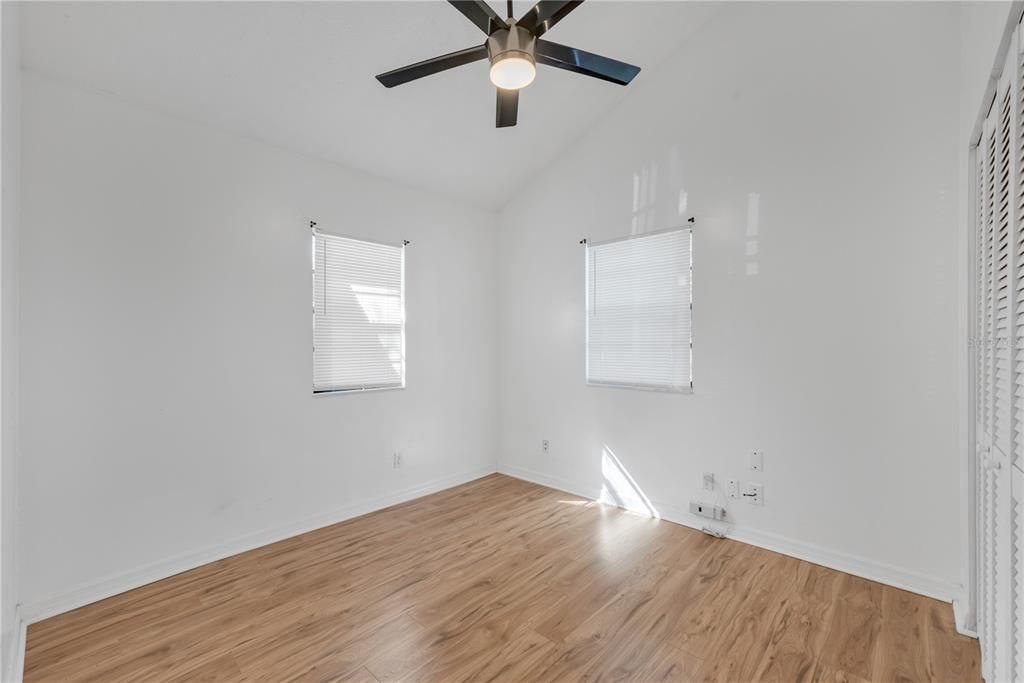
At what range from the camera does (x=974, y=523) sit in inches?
83.1

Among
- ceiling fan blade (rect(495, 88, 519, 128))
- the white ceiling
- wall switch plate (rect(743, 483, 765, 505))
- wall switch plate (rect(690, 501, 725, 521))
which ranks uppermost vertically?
the white ceiling

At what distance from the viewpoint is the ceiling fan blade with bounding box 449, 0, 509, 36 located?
175 centimetres

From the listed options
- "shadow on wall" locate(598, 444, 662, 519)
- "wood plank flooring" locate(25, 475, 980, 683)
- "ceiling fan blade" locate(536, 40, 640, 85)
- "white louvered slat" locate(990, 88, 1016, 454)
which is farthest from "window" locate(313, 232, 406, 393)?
"white louvered slat" locate(990, 88, 1016, 454)

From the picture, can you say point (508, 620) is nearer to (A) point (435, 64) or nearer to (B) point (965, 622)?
(B) point (965, 622)

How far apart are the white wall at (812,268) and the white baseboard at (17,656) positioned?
3.41 metres

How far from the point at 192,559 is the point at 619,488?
2.99 metres

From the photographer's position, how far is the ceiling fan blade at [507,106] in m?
2.14

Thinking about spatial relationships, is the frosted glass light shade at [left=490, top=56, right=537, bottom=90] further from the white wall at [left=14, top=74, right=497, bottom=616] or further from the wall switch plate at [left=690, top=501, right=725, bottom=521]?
the wall switch plate at [left=690, top=501, right=725, bottom=521]

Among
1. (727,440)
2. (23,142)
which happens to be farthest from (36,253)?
(727,440)

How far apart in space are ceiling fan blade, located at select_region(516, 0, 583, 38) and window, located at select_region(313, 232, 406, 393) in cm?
220

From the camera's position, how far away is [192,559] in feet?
9.08


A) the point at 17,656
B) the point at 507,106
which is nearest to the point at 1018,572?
the point at 507,106

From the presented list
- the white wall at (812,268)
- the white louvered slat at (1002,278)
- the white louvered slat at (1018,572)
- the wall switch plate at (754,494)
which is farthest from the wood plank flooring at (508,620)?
the white louvered slat at (1002,278)

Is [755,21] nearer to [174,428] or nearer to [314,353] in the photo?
[314,353]
